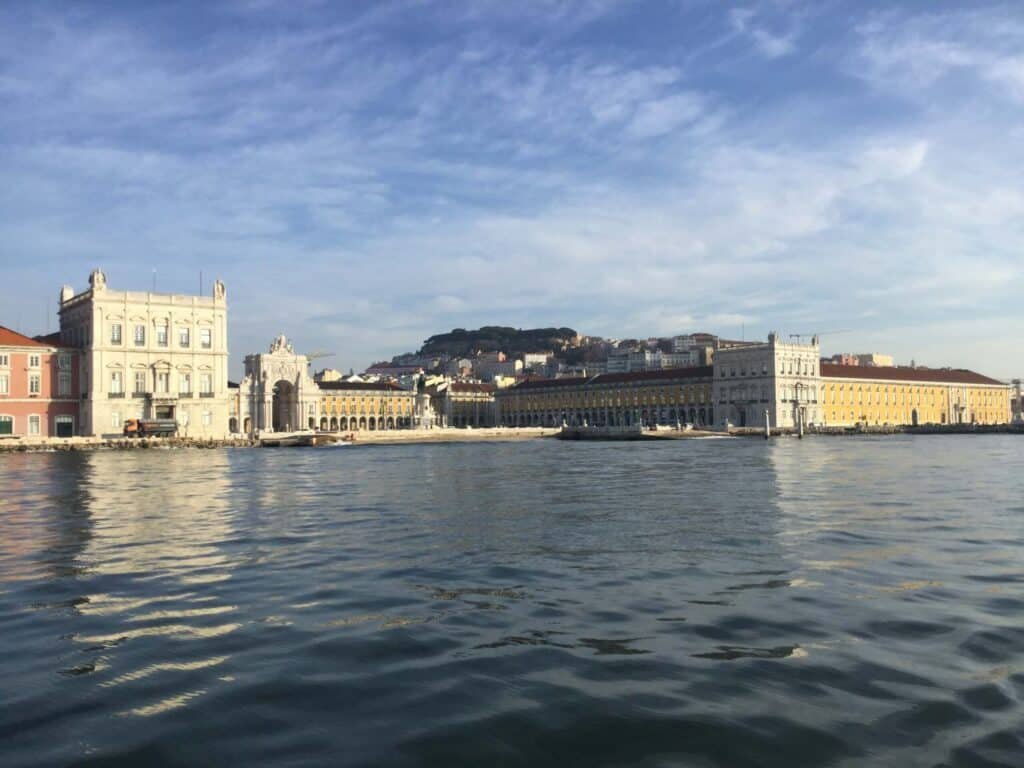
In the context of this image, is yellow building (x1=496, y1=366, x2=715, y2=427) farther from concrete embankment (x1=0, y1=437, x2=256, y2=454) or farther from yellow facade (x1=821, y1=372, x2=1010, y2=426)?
concrete embankment (x1=0, y1=437, x2=256, y2=454)

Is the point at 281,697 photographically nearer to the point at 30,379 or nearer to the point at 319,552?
the point at 319,552

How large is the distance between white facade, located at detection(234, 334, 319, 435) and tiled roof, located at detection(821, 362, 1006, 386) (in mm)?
74966

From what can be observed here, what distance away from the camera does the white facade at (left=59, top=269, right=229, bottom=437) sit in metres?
71.3

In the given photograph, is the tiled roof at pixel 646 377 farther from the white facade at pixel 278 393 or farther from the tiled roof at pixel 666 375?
the white facade at pixel 278 393

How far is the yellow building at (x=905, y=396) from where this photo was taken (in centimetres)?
13525

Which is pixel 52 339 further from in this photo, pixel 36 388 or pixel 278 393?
pixel 278 393

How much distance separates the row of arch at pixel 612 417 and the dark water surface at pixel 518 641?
112510 mm

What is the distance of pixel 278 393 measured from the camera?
416 feet

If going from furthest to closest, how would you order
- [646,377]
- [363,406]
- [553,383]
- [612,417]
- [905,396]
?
[553,383]
[612,417]
[363,406]
[646,377]
[905,396]

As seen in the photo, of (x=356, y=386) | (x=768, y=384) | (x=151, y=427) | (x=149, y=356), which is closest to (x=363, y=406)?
(x=356, y=386)

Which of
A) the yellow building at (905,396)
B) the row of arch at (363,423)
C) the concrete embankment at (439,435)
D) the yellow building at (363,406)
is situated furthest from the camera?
the yellow building at (363,406)

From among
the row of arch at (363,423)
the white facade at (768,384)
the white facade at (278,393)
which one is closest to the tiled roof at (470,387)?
the row of arch at (363,423)

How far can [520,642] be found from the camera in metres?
8.32

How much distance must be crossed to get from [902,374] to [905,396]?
3502 mm
